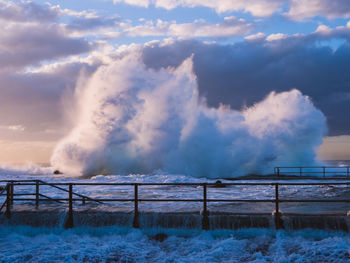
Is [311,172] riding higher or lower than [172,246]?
higher

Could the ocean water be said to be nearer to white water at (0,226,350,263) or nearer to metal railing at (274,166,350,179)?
white water at (0,226,350,263)

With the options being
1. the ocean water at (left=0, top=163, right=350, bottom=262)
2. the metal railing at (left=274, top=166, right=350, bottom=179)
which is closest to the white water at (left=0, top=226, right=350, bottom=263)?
the ocean water at (left=0, top=163, right=350, bottom=262)

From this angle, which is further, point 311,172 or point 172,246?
point 311,172

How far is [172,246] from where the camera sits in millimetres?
8898

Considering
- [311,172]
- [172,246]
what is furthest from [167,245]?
[311,172]

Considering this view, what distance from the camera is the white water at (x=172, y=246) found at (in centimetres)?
812

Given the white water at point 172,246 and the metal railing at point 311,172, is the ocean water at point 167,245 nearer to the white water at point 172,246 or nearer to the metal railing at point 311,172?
the white water at point 172,246

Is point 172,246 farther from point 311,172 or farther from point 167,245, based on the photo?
point 311,172

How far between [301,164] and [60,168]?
101 feet

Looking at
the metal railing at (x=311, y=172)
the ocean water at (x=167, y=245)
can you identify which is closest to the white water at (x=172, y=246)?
the ocean water at (x=167, y=245)

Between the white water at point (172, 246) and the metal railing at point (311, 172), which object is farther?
the metal railing at point (311, 172)

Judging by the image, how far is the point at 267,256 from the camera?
8.11 meters

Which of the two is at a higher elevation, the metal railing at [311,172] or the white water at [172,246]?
the metal railing at [311,172]

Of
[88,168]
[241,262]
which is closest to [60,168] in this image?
[88,168]
